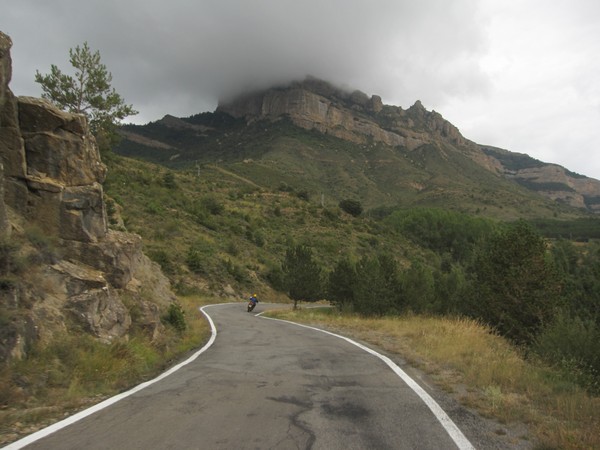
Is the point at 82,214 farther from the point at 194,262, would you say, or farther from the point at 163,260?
the point at 194,262

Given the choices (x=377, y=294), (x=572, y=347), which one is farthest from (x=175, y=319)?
(x=377, y=294)

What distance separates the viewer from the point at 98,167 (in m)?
11.7

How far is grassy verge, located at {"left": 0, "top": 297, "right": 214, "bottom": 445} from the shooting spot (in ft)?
16.3

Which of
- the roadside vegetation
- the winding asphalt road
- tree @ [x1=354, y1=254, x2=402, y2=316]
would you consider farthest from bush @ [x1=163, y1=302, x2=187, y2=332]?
tree @ [x1=354, y1=254, x2=402, y2=316]

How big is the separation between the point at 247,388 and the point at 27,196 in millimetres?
6697

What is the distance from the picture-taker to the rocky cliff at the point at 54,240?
6.95 metres

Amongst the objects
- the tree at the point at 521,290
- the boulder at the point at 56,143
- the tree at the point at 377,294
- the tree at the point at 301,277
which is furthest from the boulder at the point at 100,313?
the tree at the point at 301,277

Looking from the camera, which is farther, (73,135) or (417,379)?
(73,135)

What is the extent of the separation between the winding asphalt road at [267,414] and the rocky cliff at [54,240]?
2.05 metres

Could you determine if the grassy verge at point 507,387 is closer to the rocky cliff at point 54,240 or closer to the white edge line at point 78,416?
the white edge line at point 78,416

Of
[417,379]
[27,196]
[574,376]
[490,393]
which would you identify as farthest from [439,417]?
[27,196]

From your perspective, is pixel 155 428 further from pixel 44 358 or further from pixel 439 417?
pixel 439 417

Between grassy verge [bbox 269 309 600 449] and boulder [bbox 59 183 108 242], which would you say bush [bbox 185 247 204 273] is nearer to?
boulder [bbox 59 183 108 242]

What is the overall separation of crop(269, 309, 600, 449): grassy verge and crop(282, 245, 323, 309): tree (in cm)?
2252
